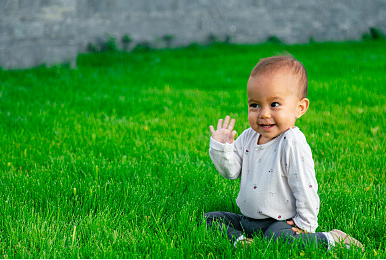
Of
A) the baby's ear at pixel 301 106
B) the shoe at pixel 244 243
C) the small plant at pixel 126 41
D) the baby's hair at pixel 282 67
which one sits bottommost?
the shoe at pixel 244 243

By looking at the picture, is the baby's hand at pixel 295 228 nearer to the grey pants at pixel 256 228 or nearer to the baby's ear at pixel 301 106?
the grey pants at pixel 256 228

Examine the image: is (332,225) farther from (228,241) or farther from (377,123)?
(377,123)

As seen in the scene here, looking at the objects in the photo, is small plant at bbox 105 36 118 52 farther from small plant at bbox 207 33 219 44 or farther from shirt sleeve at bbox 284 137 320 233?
shirt sleeve at bbox 284 137 320 233

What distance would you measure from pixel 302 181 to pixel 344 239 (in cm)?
38

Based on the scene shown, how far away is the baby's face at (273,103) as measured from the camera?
221cm

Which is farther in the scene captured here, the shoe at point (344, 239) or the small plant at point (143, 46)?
the small plant at point (143, 46)

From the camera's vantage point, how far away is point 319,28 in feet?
41.3

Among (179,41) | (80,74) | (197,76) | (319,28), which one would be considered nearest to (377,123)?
(197,76)

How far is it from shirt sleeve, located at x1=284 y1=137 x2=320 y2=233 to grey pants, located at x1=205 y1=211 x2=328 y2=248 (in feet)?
0.25

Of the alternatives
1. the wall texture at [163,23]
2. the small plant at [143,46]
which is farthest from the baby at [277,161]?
the small plant at [143,46]

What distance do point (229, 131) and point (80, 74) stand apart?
542cm

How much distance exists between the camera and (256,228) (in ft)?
7.92

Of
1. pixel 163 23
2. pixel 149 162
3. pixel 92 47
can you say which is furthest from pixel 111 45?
pixel 149 162

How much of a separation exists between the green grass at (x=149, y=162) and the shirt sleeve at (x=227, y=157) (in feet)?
1.16
